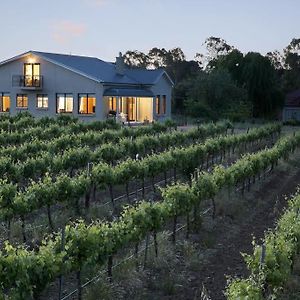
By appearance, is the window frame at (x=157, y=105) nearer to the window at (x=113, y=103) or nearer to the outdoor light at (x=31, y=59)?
the window at (x=113, y=103)

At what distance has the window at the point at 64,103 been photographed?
1612 inches

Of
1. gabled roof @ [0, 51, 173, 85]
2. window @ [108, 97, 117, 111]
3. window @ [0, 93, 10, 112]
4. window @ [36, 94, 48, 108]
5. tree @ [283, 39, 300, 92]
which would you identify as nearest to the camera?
gabled roof @ [0, 51, 173, 85]

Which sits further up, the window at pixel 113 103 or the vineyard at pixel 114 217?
the window at pixel 113 103

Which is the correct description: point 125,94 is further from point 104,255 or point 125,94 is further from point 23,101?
point 104,255

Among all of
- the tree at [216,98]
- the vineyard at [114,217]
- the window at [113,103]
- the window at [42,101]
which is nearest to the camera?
the vineyard at [114,217]

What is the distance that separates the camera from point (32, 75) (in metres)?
41.8

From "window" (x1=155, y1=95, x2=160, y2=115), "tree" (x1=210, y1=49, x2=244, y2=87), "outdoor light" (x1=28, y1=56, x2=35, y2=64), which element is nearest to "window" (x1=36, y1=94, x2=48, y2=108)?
"outdoor light" (x1=28, y1=56, x2=35, y2=64)

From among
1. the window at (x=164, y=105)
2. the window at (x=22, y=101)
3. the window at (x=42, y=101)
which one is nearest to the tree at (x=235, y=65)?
the window at (x=164, y=105)

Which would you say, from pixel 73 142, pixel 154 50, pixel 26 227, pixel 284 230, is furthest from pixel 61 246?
pixel 154 50

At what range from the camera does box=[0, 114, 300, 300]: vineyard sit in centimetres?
792

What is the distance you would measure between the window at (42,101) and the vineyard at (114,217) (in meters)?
17.6

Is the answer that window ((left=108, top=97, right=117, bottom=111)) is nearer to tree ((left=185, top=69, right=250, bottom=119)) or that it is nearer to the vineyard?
tree ((left=185, top=69, right=250, bottom=119))

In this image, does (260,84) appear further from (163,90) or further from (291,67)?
(291,67)

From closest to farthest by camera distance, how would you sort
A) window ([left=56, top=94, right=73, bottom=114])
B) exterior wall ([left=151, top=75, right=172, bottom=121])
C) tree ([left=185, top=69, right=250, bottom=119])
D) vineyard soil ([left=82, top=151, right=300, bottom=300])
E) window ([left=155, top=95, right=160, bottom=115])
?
vineyard soil ([left=82, top=151, right=300, bottom=300])
window ([left=56, top=94, right=73, bottom=114])
exterior wall ([left=151, top=75, right=172, bottom=121])
window ([left=155, top=95, right=160, bottom=115])
tree ([left=185, top=69, right=250, bottom=119])
